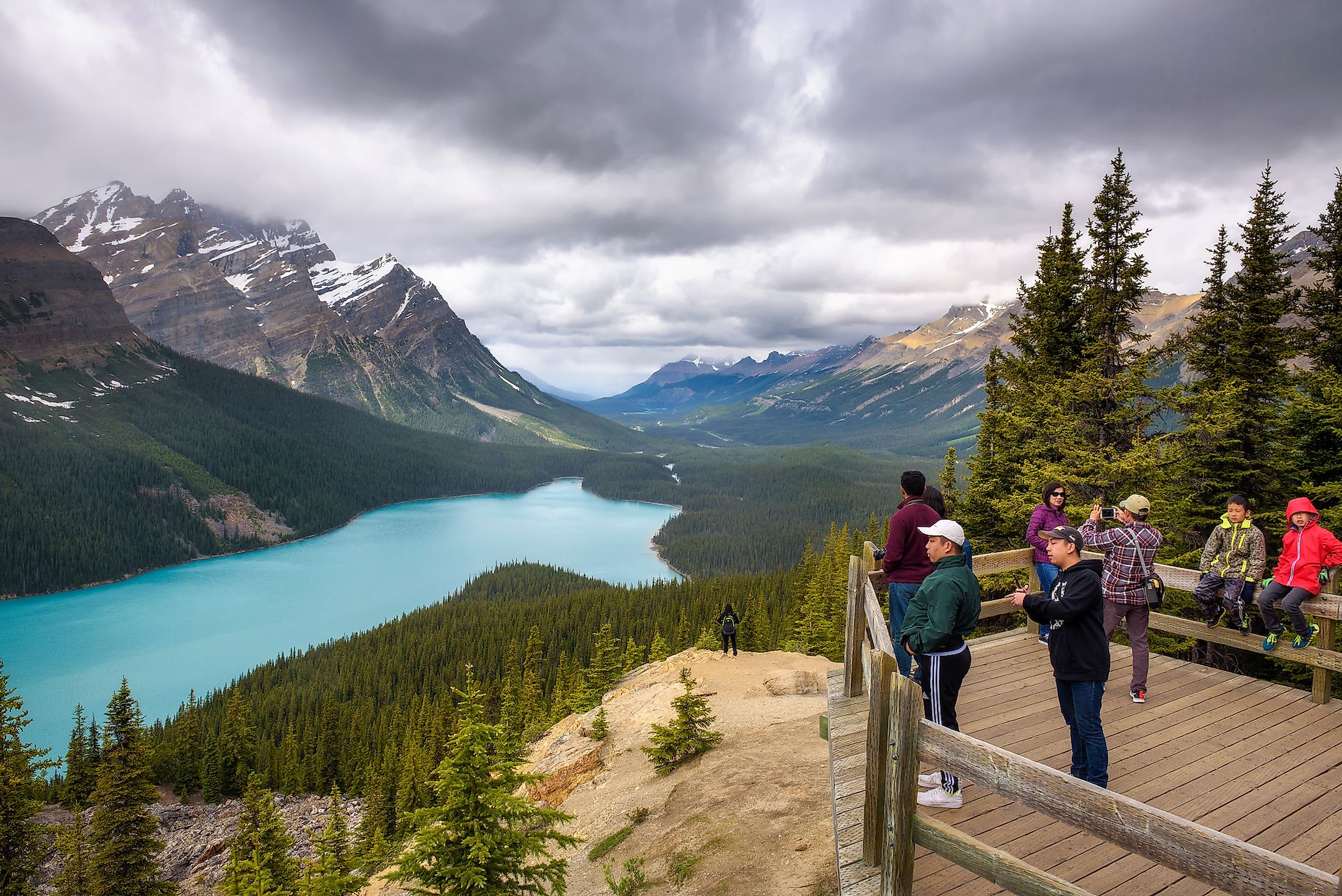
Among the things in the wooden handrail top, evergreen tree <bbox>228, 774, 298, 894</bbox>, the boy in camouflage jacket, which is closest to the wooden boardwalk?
the boy in camouflage jacket

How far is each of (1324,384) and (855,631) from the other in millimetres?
18121

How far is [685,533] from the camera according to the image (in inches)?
6531

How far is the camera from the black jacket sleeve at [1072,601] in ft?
21.4

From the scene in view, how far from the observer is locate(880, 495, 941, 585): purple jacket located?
8547 millimetres

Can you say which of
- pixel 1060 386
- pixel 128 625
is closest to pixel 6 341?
pixel 128 625

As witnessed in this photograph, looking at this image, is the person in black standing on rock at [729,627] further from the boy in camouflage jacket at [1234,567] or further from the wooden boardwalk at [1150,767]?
the boy in camouflage jacket at [1234,567]

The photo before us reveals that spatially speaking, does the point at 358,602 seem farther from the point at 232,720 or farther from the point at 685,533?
the point at 685,533

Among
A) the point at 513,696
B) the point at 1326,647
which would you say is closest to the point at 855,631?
the point at 1326,647

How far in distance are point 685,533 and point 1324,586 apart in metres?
158

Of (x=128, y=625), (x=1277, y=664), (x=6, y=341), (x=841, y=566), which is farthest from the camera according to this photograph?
(x=6, y=341)

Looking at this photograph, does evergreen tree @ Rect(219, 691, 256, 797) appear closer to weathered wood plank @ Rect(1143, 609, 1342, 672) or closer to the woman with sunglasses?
the woman with sunglasses

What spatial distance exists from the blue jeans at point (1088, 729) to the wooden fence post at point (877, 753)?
2.95 meters

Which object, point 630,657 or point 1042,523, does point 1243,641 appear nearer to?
point 1042,523

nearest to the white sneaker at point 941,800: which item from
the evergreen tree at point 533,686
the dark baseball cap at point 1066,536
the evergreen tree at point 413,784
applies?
the dark baseball cap at point 1066,536
